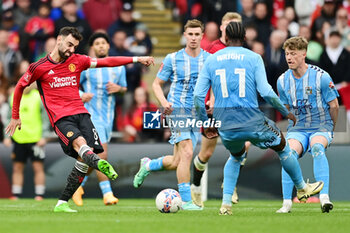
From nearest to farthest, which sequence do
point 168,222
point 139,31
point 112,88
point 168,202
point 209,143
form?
point 168,222 → point 168,202 → point 209,143 → point 112,88 → point 139,31

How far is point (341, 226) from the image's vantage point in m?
8.66

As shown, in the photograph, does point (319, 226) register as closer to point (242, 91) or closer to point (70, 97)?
point (242, 91)

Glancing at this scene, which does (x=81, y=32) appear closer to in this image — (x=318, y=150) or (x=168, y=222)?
(x=318, y=150)

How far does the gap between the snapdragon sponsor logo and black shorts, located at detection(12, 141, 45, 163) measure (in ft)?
16.1

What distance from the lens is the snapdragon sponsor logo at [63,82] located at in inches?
427

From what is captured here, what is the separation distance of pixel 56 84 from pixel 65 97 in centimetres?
20

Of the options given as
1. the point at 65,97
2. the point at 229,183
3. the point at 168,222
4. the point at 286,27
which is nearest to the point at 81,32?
the point at 286,27

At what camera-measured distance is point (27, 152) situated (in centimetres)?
1567

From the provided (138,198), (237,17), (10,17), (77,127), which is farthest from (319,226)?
(10,17)

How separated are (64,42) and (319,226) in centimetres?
416

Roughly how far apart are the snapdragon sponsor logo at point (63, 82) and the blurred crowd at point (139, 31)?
17.3 feet

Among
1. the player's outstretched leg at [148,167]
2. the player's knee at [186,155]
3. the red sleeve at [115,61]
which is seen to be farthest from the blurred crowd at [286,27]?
the red sleeve at [115,61]

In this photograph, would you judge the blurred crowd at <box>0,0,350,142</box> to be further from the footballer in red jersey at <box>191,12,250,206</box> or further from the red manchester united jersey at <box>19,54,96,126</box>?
the red manchester united jersey at <box>19,54,96,126</box>

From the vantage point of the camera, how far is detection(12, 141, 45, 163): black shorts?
15633mm
